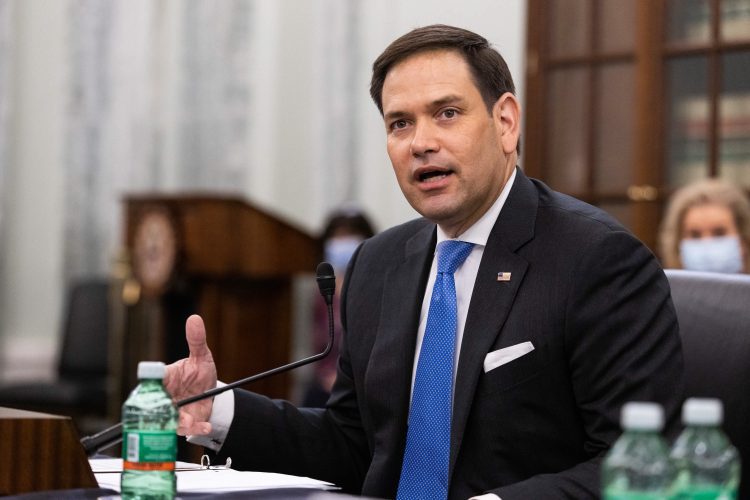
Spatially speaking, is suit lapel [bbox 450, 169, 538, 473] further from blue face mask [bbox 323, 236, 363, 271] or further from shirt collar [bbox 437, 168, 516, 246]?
blue face mask [bbox 323, 236, 363, 271]

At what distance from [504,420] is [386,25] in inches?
190

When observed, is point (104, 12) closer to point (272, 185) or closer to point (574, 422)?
point (272, 185)

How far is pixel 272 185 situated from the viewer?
7332mm

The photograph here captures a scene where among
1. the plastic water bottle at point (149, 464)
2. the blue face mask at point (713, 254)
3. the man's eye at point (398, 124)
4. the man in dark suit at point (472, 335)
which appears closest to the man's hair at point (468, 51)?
the man in dark suit at point (472, 335)

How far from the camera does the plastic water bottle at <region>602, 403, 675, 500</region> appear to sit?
135 centimetres

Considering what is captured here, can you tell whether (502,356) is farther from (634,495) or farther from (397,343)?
(634,495)

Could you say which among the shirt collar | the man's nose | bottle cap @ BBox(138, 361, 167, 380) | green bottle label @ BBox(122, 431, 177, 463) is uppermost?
the man's nose

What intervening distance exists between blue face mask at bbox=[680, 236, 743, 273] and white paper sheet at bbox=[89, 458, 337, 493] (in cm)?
243

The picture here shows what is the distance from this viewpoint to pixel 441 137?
7.53ft

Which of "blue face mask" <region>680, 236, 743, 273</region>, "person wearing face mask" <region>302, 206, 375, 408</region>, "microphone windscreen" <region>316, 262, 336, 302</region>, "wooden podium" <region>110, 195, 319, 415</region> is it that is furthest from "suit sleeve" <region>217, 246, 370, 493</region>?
"wooden podium" <region>110, 195, 319, 415</region>

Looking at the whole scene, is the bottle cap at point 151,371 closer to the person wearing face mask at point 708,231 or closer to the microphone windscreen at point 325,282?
the microphone windscreen at point 325,282

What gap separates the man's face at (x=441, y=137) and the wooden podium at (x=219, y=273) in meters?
3.84

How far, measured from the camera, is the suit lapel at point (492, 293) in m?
2.19

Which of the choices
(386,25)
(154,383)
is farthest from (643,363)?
(386,25)
